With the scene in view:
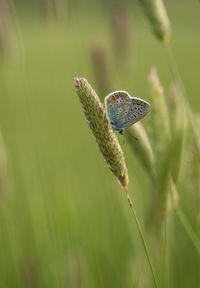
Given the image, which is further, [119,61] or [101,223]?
[101,223]

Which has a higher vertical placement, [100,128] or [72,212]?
[100,128]

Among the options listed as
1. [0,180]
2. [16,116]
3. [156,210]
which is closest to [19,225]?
[0,180]

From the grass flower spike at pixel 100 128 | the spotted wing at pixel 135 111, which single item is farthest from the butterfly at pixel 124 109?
the grass flower spike at pixel 100 128

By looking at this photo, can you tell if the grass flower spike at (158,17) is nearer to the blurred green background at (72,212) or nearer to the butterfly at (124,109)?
the blurred green background at (72,212)

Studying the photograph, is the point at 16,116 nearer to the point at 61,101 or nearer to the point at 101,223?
the point at 61,101

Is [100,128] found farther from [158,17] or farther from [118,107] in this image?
[158,17]

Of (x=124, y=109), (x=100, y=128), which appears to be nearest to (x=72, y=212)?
(x=124, y=109)
